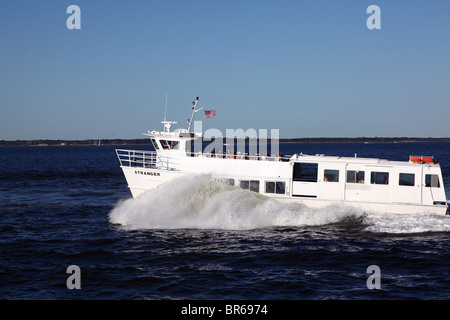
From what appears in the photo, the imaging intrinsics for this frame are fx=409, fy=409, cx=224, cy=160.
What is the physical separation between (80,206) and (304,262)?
20.7 m

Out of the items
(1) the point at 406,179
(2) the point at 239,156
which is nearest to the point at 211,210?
(2) the point at 239,156

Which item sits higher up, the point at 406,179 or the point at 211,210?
the point at 406,179

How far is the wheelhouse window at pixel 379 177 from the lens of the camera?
24656mm

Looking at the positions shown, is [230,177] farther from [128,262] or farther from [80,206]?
[80,206]

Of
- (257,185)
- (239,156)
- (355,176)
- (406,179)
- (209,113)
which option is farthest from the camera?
(209,113)

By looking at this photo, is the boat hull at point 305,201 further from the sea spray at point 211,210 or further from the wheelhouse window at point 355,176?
the wheelhouse window at point 355,176

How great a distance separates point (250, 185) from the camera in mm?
25875

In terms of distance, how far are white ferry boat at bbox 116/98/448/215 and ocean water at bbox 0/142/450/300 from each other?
0.72m

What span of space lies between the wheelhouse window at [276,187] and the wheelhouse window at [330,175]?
2.57 m

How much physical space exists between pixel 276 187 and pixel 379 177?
6.22m

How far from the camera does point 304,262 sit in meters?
18.0
